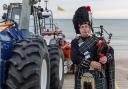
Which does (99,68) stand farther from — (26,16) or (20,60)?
(26,16)

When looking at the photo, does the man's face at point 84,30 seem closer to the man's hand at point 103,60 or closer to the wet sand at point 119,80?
the man's hand at point 103,60

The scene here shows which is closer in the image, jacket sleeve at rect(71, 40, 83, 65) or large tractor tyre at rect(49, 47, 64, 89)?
jacket sleeve at rect(71, 40, 83, 65)

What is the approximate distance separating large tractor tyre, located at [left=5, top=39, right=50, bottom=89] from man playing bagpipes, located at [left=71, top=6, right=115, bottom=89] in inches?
64.3

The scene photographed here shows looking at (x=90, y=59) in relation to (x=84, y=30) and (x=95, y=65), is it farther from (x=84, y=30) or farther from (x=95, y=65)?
(x=84, y=30)

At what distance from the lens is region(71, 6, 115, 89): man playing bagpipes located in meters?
5.70

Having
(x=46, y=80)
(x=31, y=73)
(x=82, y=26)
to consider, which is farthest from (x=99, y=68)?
(x=46, y=80)

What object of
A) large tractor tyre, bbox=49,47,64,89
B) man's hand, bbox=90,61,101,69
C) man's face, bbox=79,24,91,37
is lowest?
large tractor tyre, bbox=49,47,64,89

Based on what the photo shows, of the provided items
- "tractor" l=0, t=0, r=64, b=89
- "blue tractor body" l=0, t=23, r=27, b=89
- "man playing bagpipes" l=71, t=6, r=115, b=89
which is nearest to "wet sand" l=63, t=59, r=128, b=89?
"tractor" l=0, t=0, r=64, b=89

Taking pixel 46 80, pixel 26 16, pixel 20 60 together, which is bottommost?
pixel 46 80

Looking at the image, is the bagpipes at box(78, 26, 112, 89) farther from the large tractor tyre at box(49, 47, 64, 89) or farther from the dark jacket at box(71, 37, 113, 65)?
the large tractor tyre at box(49, 47, 64, 89)

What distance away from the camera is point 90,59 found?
575cm

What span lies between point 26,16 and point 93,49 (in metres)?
3.93

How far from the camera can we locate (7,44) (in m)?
7.79

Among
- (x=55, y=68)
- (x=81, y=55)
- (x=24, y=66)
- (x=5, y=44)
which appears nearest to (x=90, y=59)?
(x=81, y=55)
